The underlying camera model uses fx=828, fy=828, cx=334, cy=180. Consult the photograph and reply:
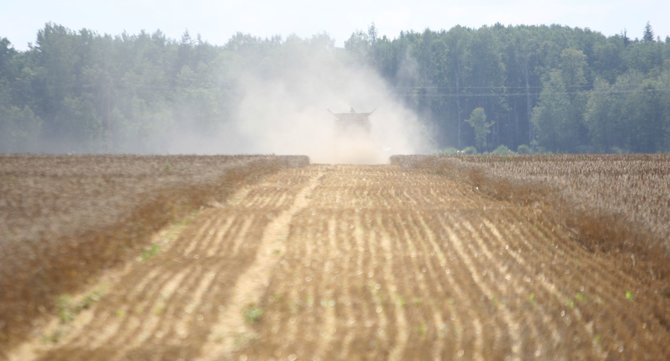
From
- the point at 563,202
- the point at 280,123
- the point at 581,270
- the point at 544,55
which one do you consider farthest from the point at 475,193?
the point at 544,55

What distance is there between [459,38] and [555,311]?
14065cm

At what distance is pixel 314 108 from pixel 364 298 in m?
89.1

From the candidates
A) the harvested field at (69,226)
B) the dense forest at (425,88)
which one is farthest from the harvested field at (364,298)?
the dense forest at (425,88)

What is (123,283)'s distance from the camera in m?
11.9

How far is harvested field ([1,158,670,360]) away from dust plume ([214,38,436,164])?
43.9 meters

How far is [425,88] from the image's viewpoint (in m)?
140

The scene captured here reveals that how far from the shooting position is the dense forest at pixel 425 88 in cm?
10194

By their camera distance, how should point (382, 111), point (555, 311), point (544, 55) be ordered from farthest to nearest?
point (544, 55), point (382, 111), point (555, 311)

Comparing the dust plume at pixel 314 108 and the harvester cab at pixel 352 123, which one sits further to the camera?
the dust plume at pixel 314 108

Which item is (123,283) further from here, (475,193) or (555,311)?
(475,193)

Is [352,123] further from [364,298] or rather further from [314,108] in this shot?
[364,298]

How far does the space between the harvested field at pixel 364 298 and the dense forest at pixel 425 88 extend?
8332cm

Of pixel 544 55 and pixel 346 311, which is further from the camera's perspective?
pixel 544 55

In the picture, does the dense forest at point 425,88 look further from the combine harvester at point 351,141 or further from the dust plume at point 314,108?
the combine harvester at point 351,141
